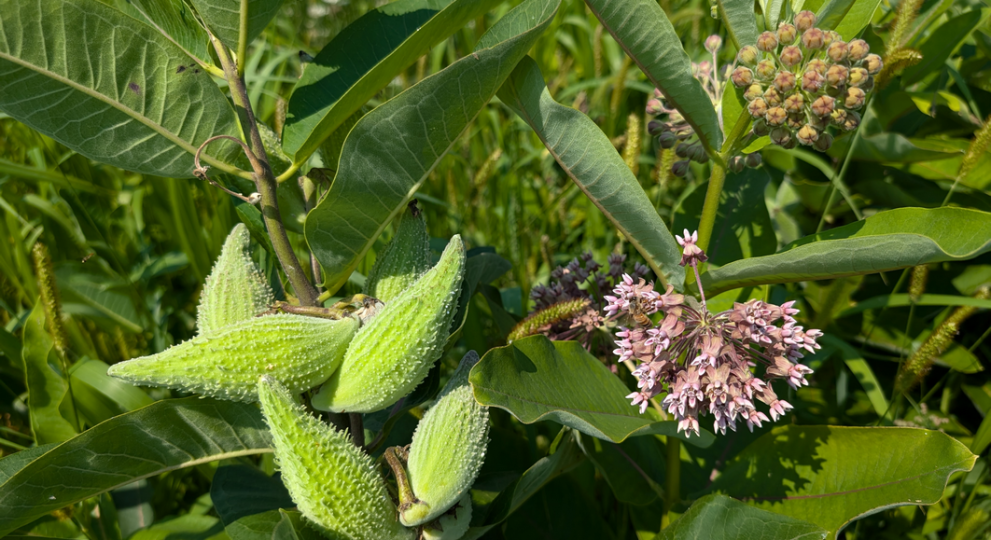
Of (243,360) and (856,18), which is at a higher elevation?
(856,18)

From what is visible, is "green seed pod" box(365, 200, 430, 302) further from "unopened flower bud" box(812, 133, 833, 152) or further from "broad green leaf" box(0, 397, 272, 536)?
"unopened flower bud" box(812, 133, 833, 152)

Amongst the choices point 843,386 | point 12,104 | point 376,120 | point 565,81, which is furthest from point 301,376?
point 565,81

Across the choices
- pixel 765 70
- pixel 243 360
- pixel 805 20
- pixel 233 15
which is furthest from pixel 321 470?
pixel 805 20

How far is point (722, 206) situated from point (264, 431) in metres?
1.28

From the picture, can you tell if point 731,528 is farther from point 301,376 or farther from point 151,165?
point 151,165

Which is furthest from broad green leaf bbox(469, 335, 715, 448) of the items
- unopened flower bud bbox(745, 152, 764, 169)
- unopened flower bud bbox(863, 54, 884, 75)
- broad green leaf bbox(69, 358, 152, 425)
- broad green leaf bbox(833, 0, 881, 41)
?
broad green leaf bbox(69, 358, 152, 425)

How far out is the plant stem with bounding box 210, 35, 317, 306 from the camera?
1.31m

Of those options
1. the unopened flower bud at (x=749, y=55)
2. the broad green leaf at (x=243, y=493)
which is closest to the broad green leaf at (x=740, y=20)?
the unopened flower bud at (x=749, y=55)

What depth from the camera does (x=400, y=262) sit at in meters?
1.38

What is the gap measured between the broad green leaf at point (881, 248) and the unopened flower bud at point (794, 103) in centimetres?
24

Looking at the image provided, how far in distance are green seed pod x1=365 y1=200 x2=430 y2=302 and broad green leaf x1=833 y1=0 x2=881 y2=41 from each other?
974mm

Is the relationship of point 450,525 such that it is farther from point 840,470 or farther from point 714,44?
point 714,44

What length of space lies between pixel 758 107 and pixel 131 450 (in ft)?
4.22

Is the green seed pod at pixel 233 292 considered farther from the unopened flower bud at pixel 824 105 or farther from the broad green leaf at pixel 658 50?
the unopened flower bud at pixel 824 105
